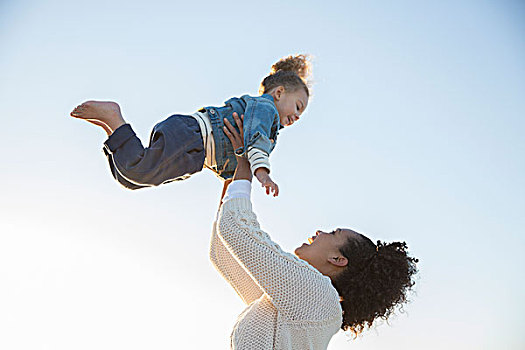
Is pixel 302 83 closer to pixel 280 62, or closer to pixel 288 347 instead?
pixel 280 62

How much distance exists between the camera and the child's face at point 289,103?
3.40m

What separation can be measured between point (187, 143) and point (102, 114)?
44 centimetres

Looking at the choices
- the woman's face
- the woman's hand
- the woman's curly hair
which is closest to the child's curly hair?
the woman's hand

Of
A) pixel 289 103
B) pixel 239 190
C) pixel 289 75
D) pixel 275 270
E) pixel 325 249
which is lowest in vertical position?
pixel 275 270

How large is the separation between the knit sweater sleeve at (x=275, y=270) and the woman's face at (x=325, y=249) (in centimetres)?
49

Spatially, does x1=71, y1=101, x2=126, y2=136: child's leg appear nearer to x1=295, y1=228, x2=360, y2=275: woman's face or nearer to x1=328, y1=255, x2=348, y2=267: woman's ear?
x1=295, y1=228, x2=360, y2=275: woman's face

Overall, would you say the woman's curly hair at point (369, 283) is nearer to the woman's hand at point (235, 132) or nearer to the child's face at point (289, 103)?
the woman's hand at point (235, 132)

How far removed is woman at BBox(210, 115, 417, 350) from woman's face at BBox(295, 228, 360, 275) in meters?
0.01

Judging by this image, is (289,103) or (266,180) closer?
(266,180)

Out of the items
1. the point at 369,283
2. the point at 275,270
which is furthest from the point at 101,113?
the point at 369,283

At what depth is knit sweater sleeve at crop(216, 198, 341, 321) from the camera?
2170 mm

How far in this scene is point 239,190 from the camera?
238cm

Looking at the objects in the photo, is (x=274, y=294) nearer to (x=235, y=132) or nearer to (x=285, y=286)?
(x=285, y=286)

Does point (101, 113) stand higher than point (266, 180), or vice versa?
point (101, 113)
